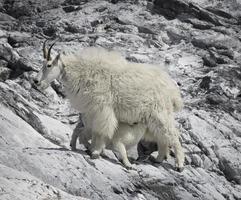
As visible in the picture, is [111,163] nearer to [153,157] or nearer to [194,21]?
[153,157]

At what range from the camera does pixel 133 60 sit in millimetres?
17719

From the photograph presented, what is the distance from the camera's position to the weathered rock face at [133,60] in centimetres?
1062

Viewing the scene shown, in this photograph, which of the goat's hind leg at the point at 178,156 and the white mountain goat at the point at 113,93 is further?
the goat's hind leg at the point at 178,156

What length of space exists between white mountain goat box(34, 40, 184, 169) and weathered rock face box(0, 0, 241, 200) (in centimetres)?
79

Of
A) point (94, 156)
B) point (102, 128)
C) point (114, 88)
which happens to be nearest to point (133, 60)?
point (114, 88)

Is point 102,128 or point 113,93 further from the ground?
point 113,93

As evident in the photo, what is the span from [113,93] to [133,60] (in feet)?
18.5

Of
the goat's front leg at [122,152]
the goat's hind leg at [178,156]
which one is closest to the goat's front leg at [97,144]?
the goat's front leg at [122,152]

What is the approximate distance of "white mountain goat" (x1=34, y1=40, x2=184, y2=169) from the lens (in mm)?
11992

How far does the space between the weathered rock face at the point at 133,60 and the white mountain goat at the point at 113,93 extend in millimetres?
789

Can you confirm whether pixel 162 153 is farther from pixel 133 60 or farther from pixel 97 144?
pixel 133 60

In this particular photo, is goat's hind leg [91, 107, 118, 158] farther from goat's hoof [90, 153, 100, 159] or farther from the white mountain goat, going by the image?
goat's hoof [90, 153, 100, 159]

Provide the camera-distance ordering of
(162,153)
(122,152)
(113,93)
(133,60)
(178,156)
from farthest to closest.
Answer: (133,60)
(162,153)
(178,156)
(113,93)
(122,152)

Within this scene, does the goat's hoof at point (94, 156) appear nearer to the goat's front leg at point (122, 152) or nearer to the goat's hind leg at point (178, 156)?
the goat's front leg at point (122, 152)
